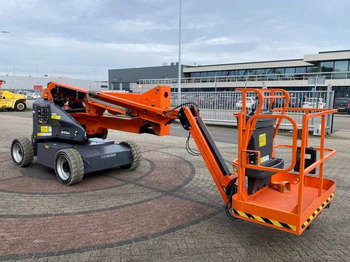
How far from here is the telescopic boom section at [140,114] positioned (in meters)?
4.50

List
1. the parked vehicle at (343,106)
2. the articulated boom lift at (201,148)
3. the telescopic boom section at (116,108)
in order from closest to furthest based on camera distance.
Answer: the articulated boom lift at (201,148) < the telescopic boom section at (116,108) < the parked vehicle at (343,106)

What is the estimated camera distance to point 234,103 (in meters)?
16.2

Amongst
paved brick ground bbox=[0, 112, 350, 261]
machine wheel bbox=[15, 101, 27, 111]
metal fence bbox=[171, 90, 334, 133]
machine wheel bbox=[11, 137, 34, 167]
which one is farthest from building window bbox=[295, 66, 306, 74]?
machine wheel bbox=[11, 137, 34, 167]

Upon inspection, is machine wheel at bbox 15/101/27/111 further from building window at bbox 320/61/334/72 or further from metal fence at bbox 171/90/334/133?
building window at bbox 320/61/334/72

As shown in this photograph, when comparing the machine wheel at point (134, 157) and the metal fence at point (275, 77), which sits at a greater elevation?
the metal fence at point (275, 77)

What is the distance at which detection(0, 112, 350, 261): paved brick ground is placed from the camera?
A: 3613 millimetres

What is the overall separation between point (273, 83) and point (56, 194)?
39032mm

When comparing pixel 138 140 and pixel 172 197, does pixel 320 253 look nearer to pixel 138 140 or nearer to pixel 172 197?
pixel 172 197

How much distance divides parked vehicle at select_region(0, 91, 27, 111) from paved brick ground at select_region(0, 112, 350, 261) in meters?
21.3

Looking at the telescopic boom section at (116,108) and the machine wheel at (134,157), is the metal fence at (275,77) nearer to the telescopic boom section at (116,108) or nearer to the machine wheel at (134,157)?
the machine wheel at (134,157)

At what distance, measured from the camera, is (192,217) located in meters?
4.61

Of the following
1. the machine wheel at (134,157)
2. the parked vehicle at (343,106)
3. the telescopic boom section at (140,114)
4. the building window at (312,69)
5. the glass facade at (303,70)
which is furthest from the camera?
the building window at (312,69)

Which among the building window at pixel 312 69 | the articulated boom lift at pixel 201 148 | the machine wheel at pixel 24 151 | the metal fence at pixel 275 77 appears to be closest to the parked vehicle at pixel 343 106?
the metal fence at pixel 275 77

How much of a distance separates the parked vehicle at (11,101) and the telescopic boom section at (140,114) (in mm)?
21514
